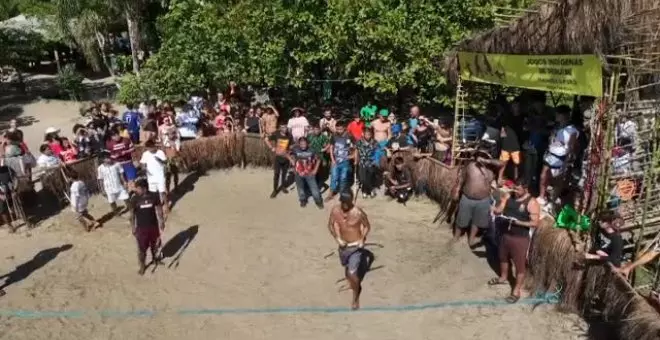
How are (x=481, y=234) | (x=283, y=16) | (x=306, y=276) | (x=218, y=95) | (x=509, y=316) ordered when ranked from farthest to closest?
(x=218, y=95) < (x=283, y=16) < (x=481, y=234) < (x=306, y=276) < (x=509, y=316)

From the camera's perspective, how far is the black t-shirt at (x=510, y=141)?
11047 millimetres

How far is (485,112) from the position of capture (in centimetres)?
1545

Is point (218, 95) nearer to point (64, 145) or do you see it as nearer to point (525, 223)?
point (64, 145)

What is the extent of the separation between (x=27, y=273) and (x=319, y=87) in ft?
33.9

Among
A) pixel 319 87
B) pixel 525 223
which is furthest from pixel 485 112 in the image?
pixel 525 223

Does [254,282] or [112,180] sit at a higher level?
[112,180]

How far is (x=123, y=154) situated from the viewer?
40.3ft

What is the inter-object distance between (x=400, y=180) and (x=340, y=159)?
1.24m

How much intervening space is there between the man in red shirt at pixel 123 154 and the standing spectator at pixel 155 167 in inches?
17.0

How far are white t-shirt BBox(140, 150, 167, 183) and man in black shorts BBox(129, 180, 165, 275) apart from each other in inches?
83.0

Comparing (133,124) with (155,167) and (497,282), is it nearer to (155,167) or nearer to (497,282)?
(155,167)

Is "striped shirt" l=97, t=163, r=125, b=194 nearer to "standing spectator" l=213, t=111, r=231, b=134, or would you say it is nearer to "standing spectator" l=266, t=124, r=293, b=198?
"standing spectator" l=266, t=124, r=293, b=198

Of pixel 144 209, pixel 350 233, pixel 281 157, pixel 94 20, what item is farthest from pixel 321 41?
pixel 94 20

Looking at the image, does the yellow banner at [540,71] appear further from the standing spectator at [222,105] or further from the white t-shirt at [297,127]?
the standing spectator at [222,105]
